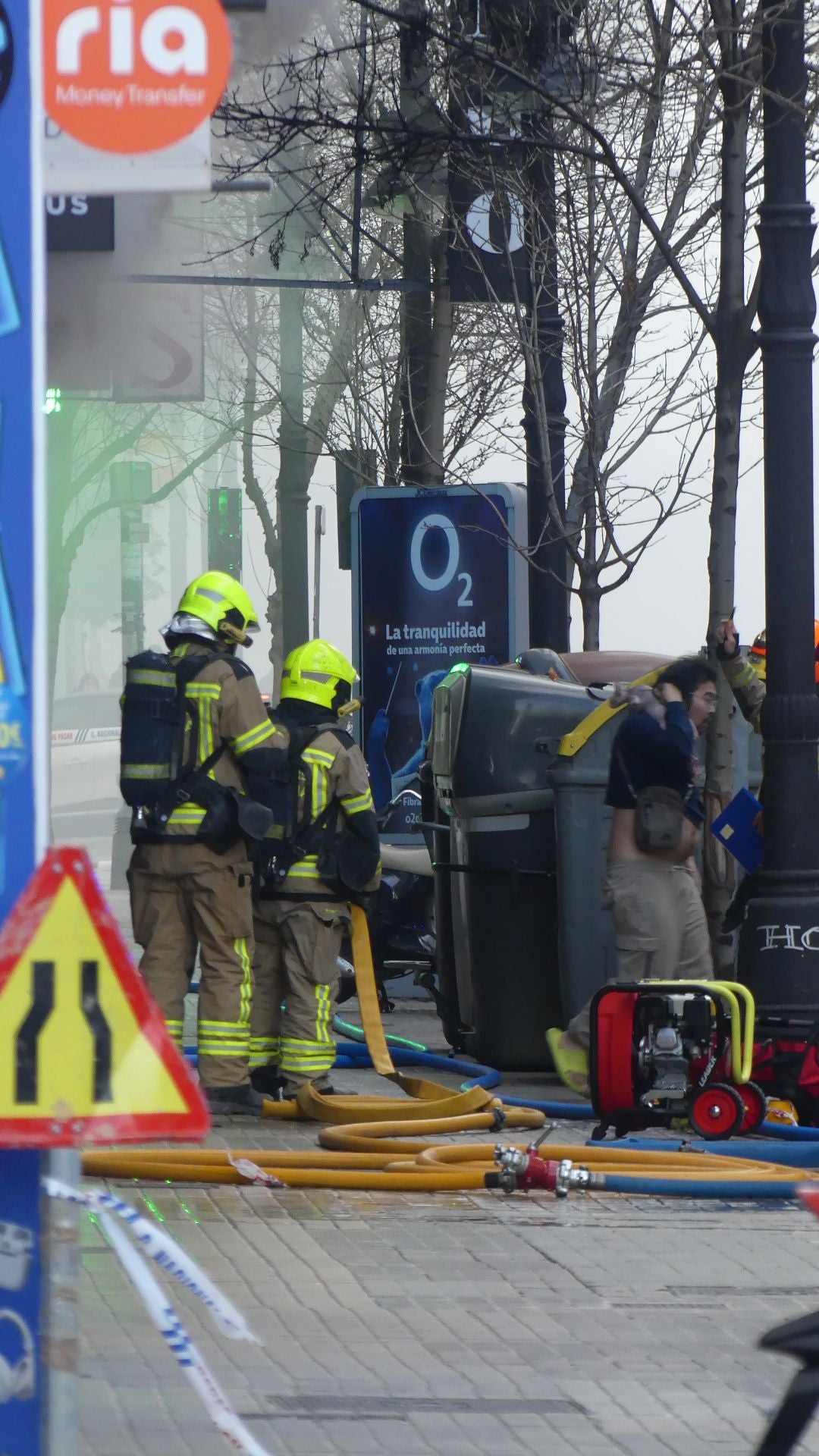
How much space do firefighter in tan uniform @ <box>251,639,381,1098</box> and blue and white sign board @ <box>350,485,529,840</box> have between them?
409cm

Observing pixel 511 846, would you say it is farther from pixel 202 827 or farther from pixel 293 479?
pixel 293 479

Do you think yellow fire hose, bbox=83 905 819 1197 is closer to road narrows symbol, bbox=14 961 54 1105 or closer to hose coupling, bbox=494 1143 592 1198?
hose coupling, bbox=494 1143 592 1198

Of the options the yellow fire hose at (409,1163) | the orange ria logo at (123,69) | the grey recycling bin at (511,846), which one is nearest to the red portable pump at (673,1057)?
the yellow fire hose at (409,1163)

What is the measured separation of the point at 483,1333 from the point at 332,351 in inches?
737

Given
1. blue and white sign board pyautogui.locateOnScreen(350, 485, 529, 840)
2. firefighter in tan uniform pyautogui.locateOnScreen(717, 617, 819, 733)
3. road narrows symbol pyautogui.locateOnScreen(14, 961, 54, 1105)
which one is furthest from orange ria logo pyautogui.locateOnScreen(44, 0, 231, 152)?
blue and white sign board pyautogui.locateOnScreen(350, 485, 529, 840)

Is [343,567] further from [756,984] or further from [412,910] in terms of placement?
[756,984]

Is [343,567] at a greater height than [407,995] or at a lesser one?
greater

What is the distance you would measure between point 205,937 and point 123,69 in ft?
17.5

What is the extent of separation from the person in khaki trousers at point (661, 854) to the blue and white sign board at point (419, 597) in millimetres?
4303

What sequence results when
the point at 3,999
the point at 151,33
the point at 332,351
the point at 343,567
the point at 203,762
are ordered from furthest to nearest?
the point at 332,351
the point at 343,567
the point at 203,762
the point at 151,33
the point at 3,999

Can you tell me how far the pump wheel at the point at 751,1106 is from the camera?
7.97 m

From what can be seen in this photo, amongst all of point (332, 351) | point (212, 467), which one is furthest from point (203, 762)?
point (212, 467)

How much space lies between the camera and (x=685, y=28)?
1094cm

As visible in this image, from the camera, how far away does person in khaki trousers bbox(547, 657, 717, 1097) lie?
29.0 feet
